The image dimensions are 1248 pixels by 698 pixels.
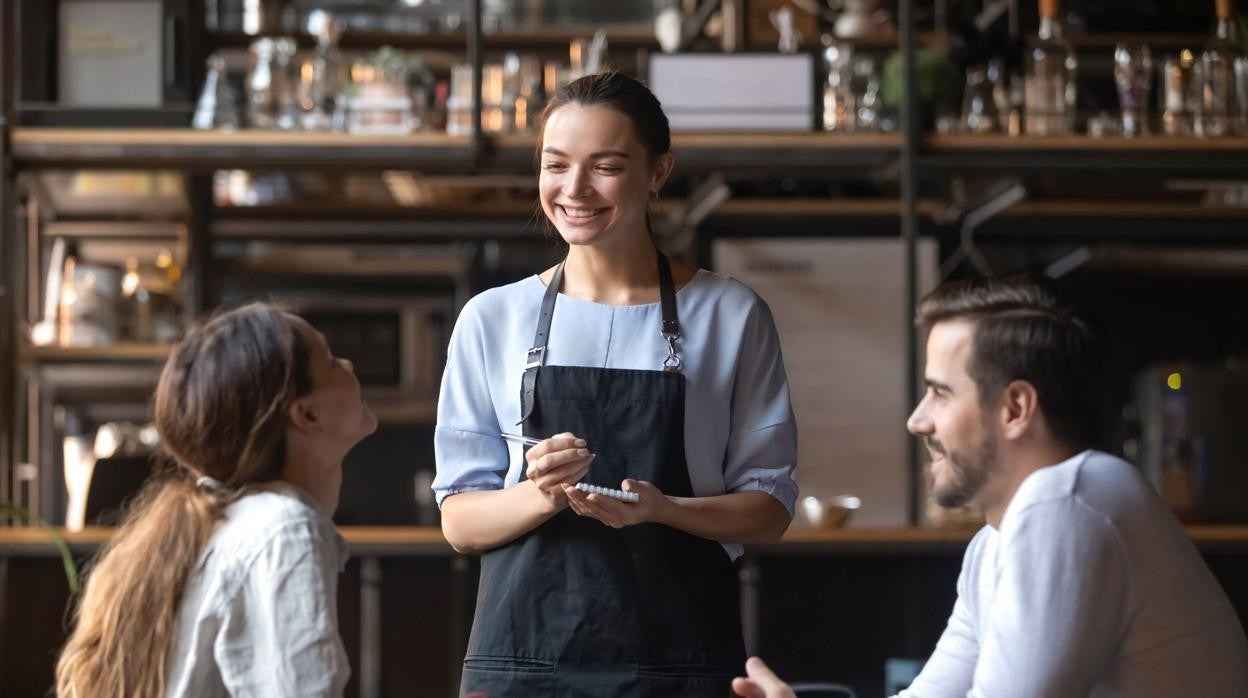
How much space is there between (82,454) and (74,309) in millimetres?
597

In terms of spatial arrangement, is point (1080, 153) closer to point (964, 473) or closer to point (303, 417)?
Answer: point (964, 473)

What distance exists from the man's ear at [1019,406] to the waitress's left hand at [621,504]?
38 cm

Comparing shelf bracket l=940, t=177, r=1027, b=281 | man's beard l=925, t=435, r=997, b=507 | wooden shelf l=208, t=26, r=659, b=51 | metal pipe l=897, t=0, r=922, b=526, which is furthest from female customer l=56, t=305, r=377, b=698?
wooden shelf l=208, t=26, r=659, b=51

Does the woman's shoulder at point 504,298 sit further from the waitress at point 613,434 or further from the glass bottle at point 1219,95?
the glass bottle at point 1219,95

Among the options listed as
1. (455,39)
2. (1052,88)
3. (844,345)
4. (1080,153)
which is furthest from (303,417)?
(455,39)

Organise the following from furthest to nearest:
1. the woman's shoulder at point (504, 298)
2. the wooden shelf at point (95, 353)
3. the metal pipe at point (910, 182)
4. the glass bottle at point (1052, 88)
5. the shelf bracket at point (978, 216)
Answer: the shelf bracket at point (978, 216)
the wooden shelf at point (95, 353)
the glass bottle at point (1052, 88)
the metal pipe at point (910, 182)
the woman's shoulder at point (504, 298)

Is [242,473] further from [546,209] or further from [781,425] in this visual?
[781,425]

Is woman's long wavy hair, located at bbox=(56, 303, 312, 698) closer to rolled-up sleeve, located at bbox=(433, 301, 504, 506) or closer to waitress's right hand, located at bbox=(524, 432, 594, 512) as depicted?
rolled-up sleeve, located at bbox=(433, 301, 504, 506)

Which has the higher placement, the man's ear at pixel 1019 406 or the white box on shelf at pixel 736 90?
the white box on shelf at pixel 736 90

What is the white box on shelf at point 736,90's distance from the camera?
4.52 metres

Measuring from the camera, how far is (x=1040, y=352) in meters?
1.73

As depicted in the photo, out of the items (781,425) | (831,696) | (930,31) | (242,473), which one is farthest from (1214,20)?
(242,473)

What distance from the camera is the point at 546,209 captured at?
77.0 inches

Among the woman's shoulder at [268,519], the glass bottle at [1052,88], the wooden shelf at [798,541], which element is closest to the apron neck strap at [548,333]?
the woman's shoulder at [268,519]
